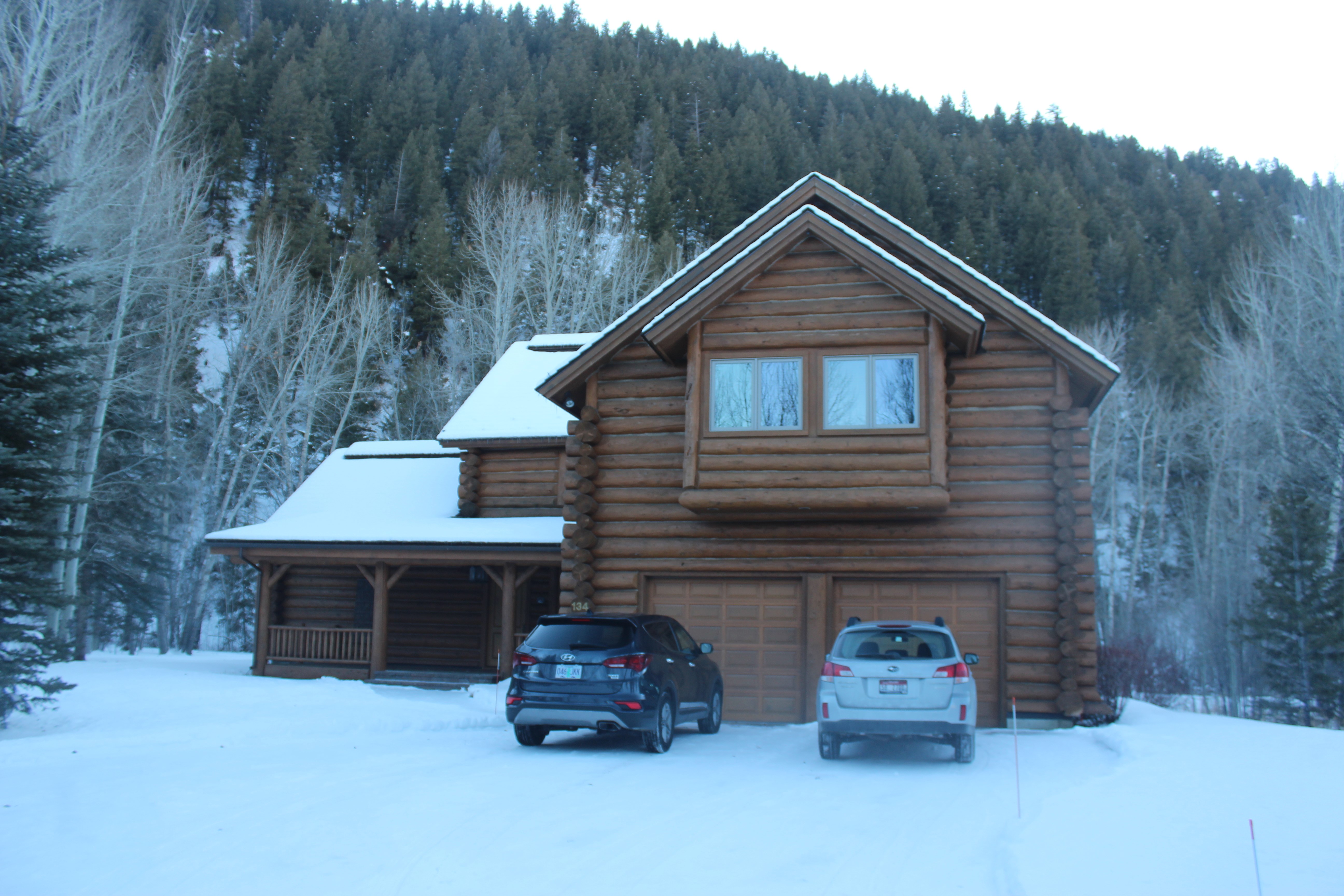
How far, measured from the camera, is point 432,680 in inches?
827

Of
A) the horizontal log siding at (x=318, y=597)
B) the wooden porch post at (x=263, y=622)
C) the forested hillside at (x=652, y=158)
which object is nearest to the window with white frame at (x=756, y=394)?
the horizontal log siding at (x=318, y=597)

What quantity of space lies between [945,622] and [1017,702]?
154 cm

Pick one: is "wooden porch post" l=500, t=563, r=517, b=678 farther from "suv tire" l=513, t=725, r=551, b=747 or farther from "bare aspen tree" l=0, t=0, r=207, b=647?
"bare aspen tree" l=0, t=0, r=207, b=647

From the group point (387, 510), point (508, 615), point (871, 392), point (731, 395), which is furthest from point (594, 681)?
point (387, 510)

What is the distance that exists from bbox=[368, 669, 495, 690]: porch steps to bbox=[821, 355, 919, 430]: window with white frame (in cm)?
1025

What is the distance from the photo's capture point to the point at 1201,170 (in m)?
84.9

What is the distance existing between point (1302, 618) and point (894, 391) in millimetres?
13338

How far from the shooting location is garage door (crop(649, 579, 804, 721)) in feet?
50.1

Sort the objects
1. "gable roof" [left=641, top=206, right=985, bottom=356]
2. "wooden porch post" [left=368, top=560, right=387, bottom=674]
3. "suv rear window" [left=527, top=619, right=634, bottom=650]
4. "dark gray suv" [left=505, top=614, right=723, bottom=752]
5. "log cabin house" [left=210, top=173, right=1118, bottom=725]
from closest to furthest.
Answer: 1. "dark gray suv" [left=505, top=614, right=723, bottom=752]
2. "suv rear window" [left=527, top=619, right=634, bottom=650]
3. "log cabin house" [left=210, top=173, right=1118, bottom=725]
4. "gable roof" [left=641, top=206, right=985, bottom=356]
5. "wooden porch post" [left=368, top=560, right=387, bottom=674]

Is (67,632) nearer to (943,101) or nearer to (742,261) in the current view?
(742,261)

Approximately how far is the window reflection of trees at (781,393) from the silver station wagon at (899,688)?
477 centimetres

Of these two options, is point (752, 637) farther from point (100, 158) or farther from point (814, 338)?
point (100, 158)

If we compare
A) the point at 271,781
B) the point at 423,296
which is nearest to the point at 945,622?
the point at 271,781

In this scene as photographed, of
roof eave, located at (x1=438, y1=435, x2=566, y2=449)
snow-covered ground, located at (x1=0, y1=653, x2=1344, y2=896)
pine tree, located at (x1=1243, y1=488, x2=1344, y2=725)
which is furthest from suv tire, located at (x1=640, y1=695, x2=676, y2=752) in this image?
pine tree, located at (x1=1243, y1=488, x2=1344, y2=725)
